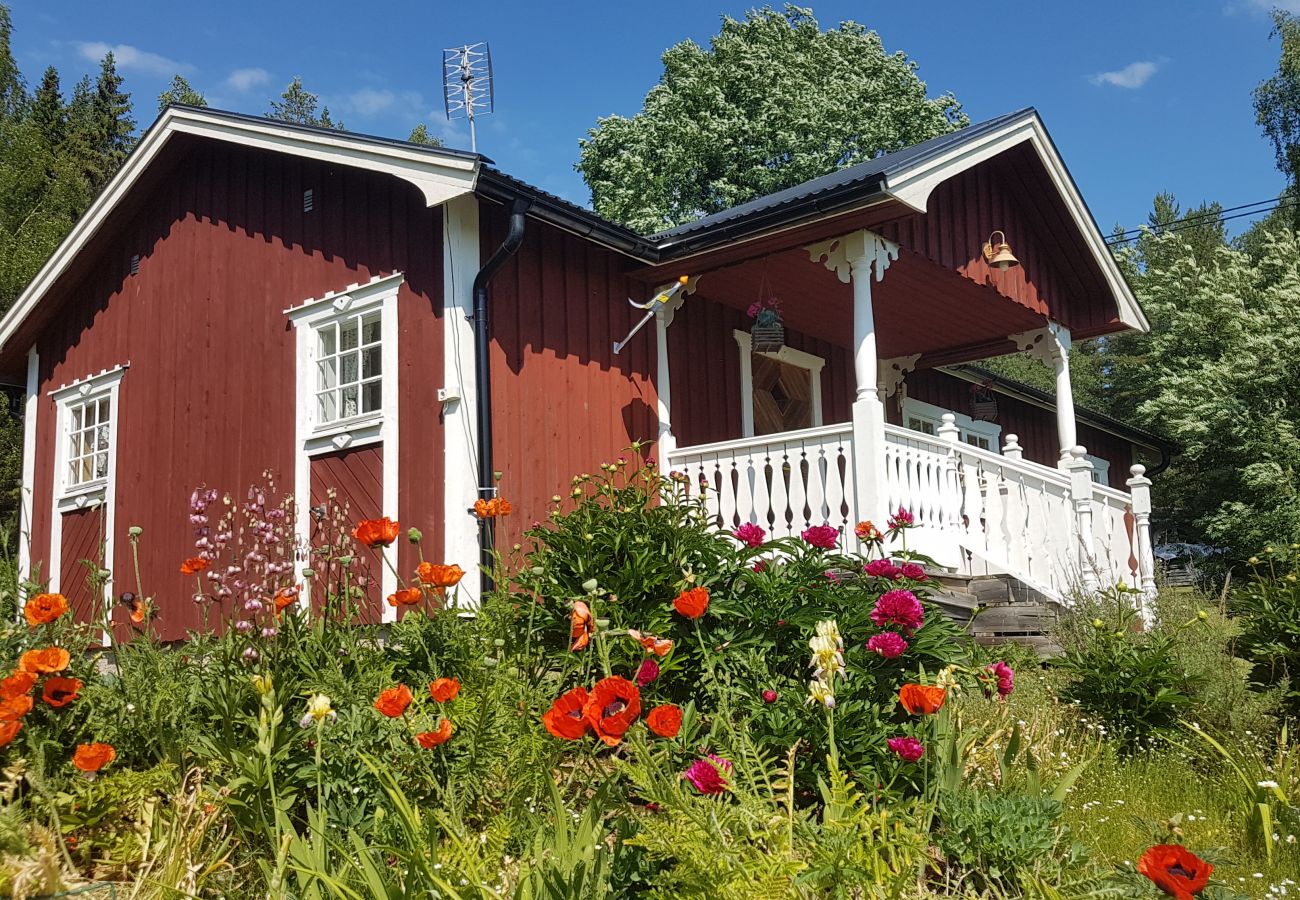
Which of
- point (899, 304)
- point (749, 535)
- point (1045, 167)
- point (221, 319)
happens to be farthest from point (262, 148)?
point (1045, 167)

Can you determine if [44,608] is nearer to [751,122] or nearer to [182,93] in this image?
[751,122]

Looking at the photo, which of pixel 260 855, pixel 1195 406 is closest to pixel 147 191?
pixel 260 855

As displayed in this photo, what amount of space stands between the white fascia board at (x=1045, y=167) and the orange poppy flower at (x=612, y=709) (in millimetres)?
5320

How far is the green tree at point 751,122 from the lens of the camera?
24797mm

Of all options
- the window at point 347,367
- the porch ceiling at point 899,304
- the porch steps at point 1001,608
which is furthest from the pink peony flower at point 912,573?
the window at point 347,367

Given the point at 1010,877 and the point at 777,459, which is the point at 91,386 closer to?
the point at 777,459

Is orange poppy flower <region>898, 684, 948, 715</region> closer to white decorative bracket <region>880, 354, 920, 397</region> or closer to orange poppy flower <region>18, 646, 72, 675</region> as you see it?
orange poppy flower <region>18, 646, 72, 675</region>

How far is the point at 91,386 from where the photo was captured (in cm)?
1032

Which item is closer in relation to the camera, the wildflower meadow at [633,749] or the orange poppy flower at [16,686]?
the wildflower meadow at [633,749]

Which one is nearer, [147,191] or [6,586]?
[6,586]

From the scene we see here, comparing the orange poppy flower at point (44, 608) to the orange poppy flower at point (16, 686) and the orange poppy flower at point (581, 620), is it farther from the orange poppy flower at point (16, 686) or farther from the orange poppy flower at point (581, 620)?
the orange poppy flower at point (581, 620)

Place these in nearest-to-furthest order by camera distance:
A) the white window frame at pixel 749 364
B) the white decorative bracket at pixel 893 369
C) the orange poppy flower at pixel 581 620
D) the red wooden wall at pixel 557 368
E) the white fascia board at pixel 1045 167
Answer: the orange poppy flower at pixel 581 620, the white fascia board at pixel 1045 167, the red wooden wall at pixel 557 368, the white window frame at pixel 749 364, the white decorative bracket at pixel 893 369

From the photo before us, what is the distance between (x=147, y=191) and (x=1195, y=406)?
15.1 metres

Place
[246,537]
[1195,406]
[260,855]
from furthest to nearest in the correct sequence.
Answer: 1. [1195,406]
2. [246,537]
3. [260,855]
